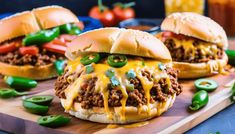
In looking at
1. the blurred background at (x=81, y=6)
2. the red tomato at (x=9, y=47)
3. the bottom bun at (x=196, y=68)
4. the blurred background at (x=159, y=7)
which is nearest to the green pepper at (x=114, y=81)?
the bottom bun at (x=196, y=68)

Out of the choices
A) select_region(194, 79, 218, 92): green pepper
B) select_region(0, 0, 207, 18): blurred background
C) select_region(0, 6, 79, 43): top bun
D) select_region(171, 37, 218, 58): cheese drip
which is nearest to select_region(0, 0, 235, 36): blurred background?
select_region(0, 0, 207, 18): blurred background

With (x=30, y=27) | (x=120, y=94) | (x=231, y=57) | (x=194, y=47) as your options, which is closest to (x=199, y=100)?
(x=120, y=94)

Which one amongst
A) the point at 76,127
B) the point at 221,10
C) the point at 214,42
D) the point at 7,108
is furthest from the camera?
the point at 221,10

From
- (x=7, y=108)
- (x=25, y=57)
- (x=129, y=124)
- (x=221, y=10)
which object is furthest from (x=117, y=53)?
(x=221, y=10)

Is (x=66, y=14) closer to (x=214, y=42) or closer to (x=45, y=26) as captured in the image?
(x=45, y=26)

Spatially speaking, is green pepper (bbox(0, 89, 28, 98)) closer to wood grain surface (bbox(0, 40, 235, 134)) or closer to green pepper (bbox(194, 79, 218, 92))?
wood grain surface (bbox(0, 40, 235, 134))
